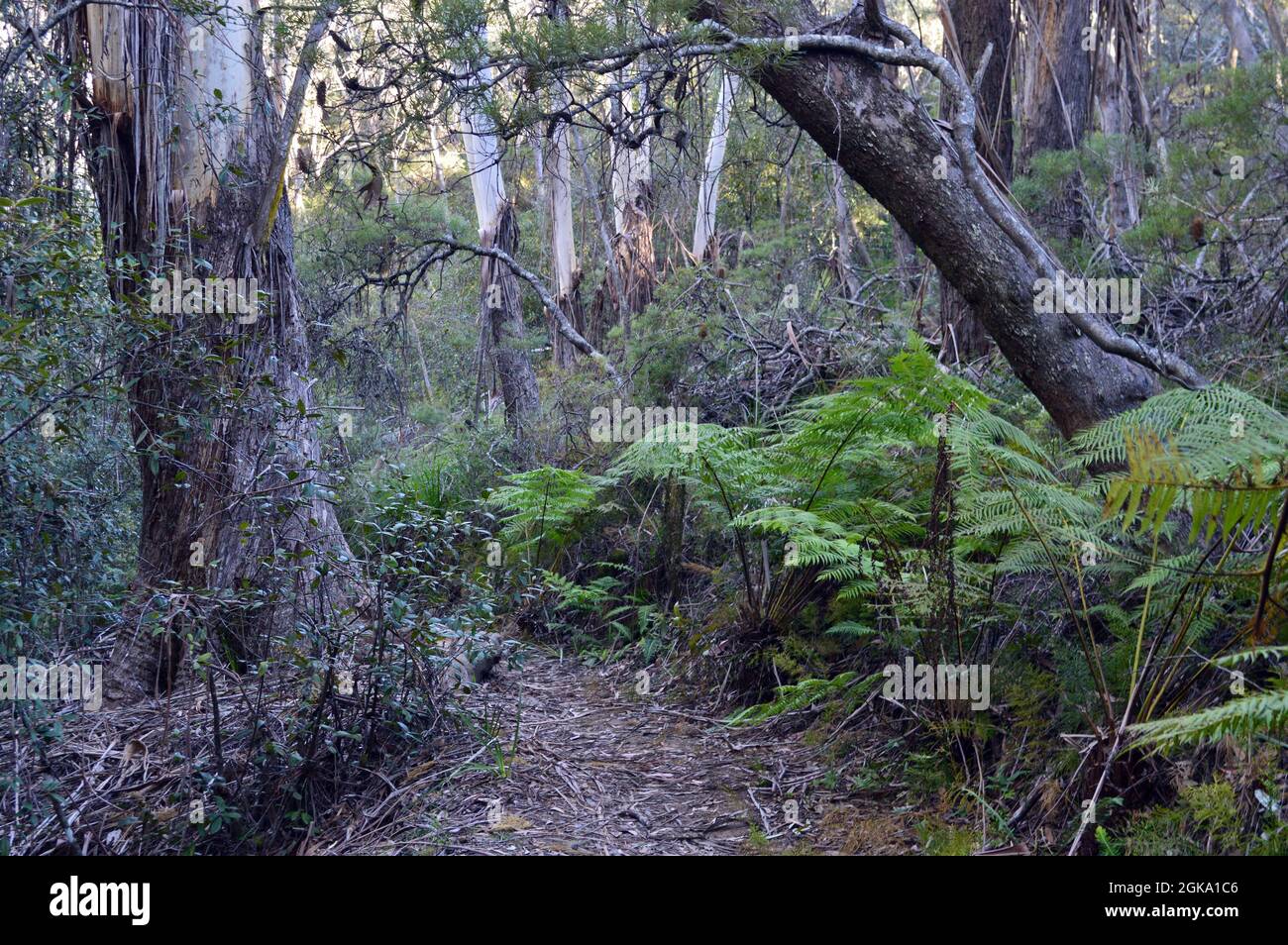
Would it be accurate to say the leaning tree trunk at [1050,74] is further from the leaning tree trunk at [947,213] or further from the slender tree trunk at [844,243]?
the leaning tree trunk at [947,213]

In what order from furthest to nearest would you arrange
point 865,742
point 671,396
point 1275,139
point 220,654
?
point 671,396 < point 1275,139 < point 220,654 < point 865,742

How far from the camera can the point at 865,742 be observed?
404cm

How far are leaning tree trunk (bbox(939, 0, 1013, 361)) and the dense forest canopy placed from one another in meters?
0.06

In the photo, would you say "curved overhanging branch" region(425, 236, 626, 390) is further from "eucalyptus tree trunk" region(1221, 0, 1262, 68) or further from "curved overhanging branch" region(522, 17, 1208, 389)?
"eucalyptus tree trunk" region(1221, 0, 1262, 68)

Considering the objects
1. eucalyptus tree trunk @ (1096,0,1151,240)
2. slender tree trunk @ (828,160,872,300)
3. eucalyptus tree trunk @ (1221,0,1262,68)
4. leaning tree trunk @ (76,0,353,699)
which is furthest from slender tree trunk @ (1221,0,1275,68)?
leaning tree trunk @ (76,0,353,699)

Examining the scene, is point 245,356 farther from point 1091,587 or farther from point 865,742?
point 1091,587

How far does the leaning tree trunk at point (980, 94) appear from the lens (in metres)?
6.71

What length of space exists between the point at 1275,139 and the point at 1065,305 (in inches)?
72.4

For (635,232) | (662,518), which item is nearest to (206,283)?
(662,518)

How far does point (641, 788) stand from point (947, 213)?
2.95m

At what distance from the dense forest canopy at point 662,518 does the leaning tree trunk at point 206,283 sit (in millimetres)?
27

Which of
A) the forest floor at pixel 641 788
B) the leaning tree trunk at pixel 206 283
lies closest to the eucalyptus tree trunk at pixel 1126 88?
the forest floor at pixel 641 788

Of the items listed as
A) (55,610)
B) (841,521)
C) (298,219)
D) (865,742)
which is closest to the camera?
(55,610)

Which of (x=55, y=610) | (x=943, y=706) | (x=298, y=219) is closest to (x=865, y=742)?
(x=943, y=706)
